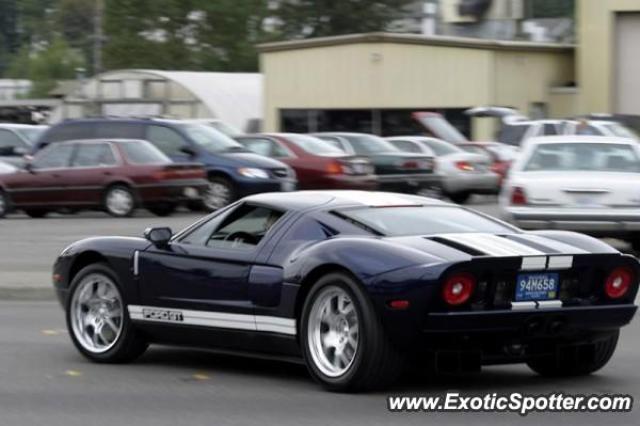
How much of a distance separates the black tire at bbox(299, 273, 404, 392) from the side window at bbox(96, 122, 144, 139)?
20.3 m

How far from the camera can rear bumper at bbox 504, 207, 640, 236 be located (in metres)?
17.5

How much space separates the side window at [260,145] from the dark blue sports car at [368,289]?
19.2 m

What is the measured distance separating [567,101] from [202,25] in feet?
103

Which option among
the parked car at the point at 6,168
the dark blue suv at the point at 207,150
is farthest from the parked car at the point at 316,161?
the parked car at the point at 6,168

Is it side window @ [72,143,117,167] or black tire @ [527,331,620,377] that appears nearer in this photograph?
black tire @ [527,331,620,377]

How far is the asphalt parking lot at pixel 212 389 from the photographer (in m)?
7.91

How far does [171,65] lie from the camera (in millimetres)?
78125

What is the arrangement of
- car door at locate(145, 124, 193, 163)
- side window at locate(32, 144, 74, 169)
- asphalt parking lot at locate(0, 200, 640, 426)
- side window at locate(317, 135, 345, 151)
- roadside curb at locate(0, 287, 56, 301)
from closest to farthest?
asphalt parking lot at locate(0, 200, 640, 426), roadside curb at locate(0, 287, 56, 301), side window at locate(32, 144, 74, 169), car door at locate(145, 124, 193, 163), side window at locate(317, 135, 345, 151)

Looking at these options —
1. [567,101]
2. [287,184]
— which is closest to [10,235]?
[287,184]

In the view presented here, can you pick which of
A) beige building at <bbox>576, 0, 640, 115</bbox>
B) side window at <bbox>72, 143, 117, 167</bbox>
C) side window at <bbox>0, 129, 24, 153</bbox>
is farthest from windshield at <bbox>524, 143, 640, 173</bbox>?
beige building at <bbox>576, 0, 640, 115</bbox>

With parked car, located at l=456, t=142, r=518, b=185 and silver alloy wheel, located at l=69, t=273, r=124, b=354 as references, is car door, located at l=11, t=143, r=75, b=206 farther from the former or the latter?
silver alloy wheel, located at l=69, t=273, r=124, b=354

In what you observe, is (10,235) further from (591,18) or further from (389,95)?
(591,18)

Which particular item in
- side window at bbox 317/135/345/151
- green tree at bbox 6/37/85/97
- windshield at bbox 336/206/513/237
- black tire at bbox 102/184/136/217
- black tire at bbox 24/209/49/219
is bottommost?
black tire at bbox 24/209/49/219

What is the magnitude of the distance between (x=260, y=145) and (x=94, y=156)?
394cm
